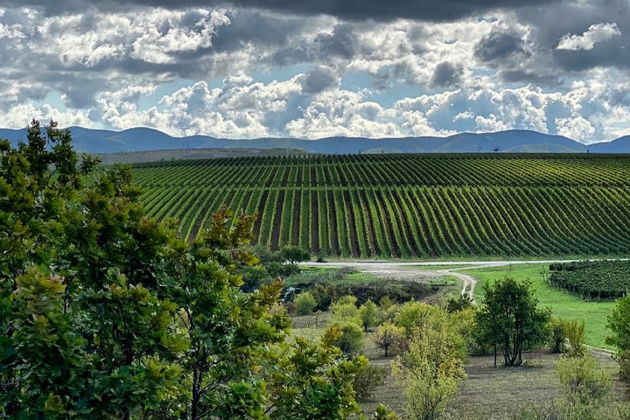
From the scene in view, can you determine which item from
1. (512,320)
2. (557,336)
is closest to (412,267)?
(557,336)

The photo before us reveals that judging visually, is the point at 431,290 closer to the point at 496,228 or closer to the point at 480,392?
the point at 480,392

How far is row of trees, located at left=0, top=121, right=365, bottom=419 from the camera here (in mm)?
9930

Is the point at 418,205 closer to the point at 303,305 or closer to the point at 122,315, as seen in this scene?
the point at 303,305

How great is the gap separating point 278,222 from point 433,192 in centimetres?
3782

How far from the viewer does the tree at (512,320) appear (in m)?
44.8

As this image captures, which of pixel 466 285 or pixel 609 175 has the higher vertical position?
pixel 609 175

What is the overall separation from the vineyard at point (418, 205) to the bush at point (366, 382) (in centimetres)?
8146

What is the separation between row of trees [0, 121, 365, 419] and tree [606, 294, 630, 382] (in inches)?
1012

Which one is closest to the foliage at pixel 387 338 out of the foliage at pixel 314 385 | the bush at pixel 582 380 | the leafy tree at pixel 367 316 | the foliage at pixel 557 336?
the leafy tree at pixel 367 316

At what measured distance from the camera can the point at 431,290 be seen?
7850 cm

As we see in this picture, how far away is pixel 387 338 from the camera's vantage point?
51.0 metres

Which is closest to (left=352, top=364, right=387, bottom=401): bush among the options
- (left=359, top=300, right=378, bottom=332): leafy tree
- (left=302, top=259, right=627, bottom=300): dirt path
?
(left=359, top=300, right=378, bottom=332): leafy tree

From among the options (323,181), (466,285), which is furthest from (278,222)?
(466,285)

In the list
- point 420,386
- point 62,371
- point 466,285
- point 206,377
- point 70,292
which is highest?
point 70,292
